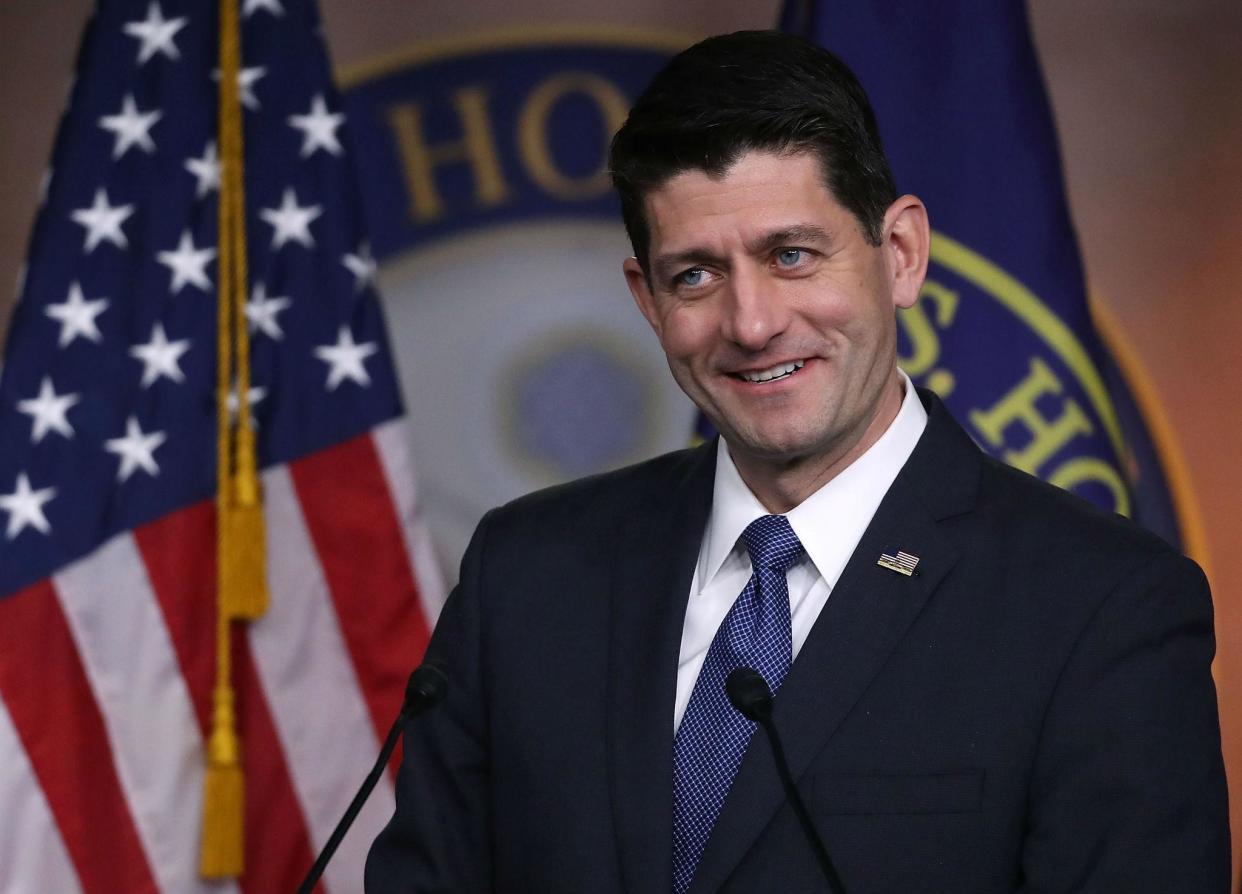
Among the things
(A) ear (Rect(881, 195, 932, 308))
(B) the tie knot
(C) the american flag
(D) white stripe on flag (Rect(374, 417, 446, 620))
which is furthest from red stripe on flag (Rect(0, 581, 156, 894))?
(A) ear (Rect(881, 195, 932, 308))

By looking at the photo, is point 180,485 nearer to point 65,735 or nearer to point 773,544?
point 65,735

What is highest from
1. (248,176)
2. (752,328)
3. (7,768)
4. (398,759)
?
(248,176)

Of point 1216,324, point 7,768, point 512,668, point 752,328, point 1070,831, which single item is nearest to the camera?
point 1070,831

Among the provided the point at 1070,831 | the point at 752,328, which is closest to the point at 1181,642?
the point at 1070,831

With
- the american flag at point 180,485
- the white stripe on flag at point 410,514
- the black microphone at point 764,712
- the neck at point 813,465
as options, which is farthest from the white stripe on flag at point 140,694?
the black microphone at point 764,712

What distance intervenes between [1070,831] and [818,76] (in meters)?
0.73

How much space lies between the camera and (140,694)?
2.69 metres

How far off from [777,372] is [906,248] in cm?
22

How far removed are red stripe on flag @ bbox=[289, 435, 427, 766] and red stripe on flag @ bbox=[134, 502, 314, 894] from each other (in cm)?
18

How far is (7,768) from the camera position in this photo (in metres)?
2.62

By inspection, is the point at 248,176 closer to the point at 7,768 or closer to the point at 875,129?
the point at 7,768

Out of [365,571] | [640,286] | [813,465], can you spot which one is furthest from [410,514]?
[813,465]

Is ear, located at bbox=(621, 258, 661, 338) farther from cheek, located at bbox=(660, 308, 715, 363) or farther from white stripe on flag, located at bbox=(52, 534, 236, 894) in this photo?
white stripe on flag, located at bbox=(52, 534, 236, 894)

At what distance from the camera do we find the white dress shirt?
5.17 ft
